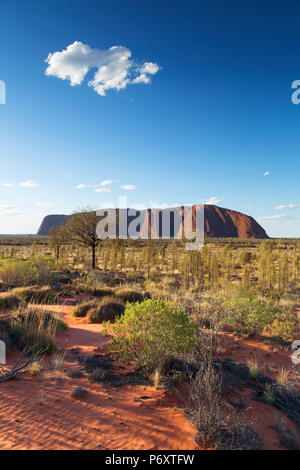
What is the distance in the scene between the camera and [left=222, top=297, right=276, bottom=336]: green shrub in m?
7.86

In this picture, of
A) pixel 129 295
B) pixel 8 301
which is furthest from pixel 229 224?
pixel 8 301

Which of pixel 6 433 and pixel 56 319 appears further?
pixel 56 319

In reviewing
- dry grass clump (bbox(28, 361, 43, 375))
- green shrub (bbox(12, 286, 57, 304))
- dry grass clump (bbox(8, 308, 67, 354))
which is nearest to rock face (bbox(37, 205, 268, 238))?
green shrub (bbox(12, 286, 57, 304))

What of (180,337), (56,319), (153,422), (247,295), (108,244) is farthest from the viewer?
(108,244)

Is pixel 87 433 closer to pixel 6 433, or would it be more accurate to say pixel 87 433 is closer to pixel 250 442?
pixel 6 433

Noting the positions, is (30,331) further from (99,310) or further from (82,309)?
(82,309)

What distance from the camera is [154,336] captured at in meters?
4.44

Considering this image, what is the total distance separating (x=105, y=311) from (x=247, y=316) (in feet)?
15.5

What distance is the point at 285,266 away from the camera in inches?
610

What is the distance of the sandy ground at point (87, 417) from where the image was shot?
2.75m

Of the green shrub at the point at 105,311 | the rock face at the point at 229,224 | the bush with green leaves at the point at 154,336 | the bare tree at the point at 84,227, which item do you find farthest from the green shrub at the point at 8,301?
the rock face at the point at 229,224

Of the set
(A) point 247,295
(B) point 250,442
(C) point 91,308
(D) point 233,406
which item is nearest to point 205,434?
(B) point 250,442

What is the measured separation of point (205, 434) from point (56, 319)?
5.37 m

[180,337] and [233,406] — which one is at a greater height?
[180,337]
